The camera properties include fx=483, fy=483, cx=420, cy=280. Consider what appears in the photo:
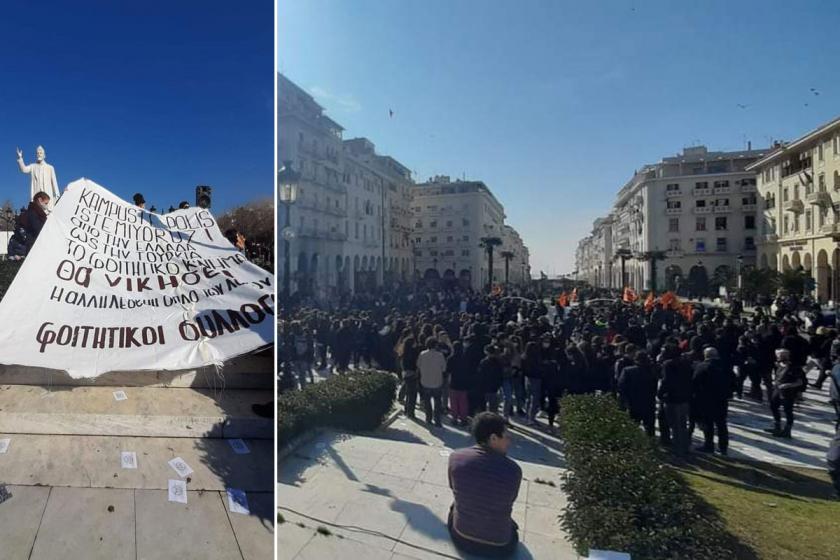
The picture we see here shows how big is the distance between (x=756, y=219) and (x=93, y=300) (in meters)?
4.11

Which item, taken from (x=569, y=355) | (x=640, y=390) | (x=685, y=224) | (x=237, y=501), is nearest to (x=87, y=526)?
(x=237, y=501)

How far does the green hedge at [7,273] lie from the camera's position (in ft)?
15.1

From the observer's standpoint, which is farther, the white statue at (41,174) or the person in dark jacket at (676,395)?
the white statue at (41,174)

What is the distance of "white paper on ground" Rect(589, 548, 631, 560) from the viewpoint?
57.4 inches

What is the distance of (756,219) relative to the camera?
60.4 inches

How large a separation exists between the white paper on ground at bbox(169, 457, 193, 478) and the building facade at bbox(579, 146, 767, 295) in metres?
2.80

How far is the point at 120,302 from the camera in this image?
369cm

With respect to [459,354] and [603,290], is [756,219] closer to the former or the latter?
[603,290]

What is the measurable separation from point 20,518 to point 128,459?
0.60 metres

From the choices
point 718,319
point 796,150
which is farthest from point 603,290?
point 796,150

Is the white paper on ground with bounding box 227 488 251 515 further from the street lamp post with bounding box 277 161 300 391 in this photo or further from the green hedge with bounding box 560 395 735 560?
the green hedge with bounding box 560 395 735 560

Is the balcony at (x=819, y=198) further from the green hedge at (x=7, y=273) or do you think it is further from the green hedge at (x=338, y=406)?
the green hedge at (x=7, y=273)

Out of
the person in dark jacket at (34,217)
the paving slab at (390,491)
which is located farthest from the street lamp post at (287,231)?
the person in dark jacket at (34,217)

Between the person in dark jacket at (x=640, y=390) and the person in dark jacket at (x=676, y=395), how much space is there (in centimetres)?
3
